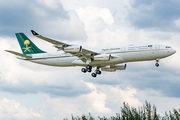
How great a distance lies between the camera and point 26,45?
79.2m

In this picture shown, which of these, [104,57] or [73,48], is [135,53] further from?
[73,48]

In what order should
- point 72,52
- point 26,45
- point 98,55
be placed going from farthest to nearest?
point 26,45
point 98,55
point 72,52

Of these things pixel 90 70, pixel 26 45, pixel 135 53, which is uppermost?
pixel 26 45

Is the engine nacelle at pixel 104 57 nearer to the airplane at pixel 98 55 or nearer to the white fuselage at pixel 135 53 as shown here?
the airplane at pixel 98 55

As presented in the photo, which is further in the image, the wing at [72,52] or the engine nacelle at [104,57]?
the engine nacelle at [104,57]

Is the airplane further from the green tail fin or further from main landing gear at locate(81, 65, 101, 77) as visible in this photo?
the green tail fin

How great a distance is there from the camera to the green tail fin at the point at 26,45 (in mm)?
77438

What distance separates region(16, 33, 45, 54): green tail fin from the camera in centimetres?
7744

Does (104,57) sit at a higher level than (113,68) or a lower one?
higher

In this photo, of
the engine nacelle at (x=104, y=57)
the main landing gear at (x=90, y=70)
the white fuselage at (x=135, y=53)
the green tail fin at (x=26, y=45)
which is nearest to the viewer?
the white fuselage at (x=135, y=53)

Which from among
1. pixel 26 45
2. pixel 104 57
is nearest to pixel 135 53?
pixel 104 57

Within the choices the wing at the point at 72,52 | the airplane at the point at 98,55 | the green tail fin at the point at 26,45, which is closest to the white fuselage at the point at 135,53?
the airplane at the point at 98,55

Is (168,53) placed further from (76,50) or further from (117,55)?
(76,50)

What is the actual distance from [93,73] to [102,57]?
36.7ft
